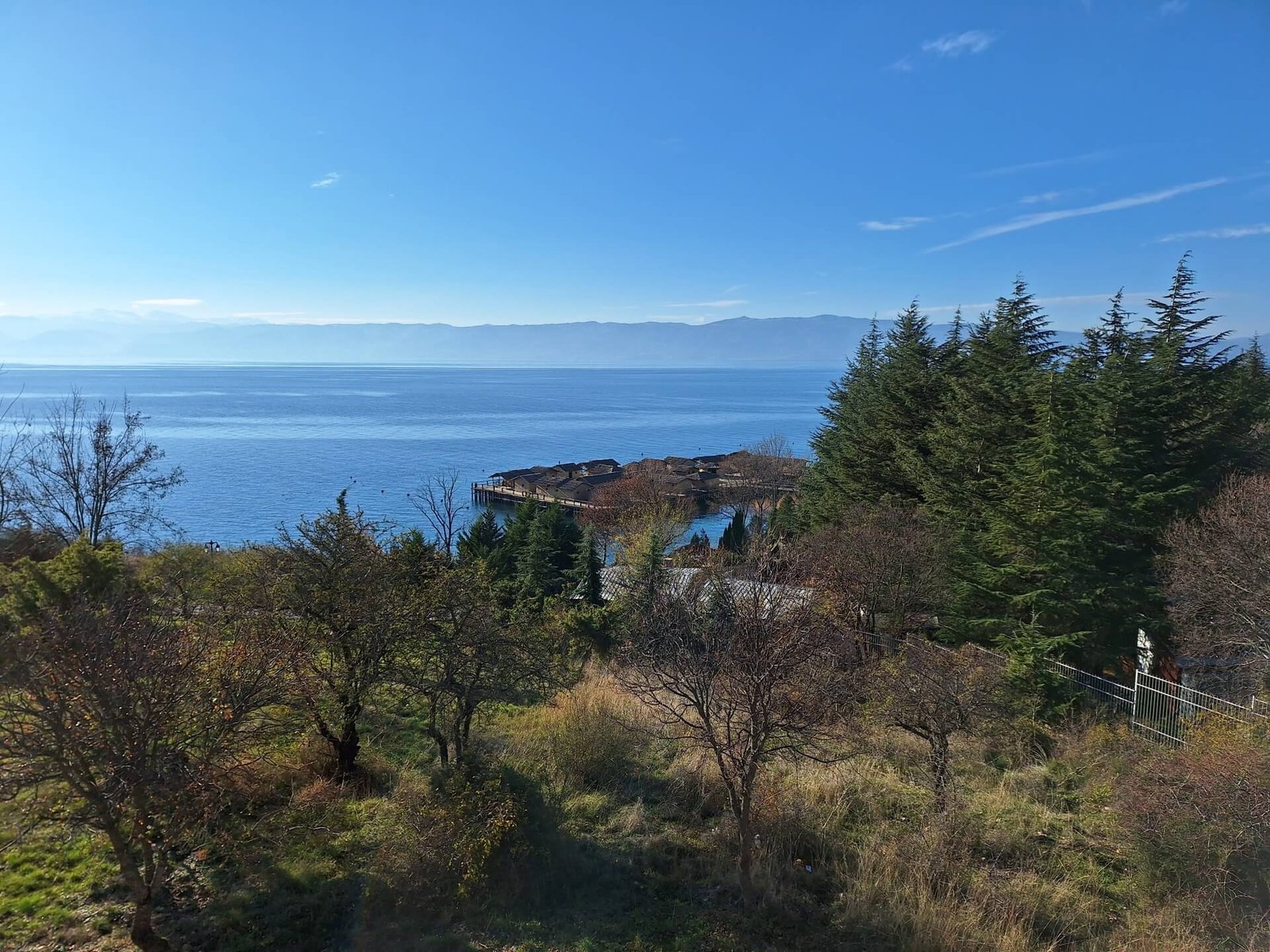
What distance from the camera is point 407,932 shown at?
666 cm

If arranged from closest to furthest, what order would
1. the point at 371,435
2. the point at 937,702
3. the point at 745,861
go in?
the point at 745,861
the point at 937,702
the point at 371,435

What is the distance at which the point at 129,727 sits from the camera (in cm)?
572

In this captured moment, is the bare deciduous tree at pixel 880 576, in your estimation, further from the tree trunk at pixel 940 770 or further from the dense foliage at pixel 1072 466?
the tree trunk at pixel 940 770

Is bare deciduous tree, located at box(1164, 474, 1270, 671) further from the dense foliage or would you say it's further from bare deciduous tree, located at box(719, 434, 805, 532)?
bare deciduous tree, located at box(719, 434, 805, 532)

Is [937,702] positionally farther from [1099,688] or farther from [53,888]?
[53,888]

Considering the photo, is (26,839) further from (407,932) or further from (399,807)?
(407,932)

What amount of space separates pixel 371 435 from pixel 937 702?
94999mm

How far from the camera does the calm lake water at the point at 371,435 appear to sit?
5341 cm

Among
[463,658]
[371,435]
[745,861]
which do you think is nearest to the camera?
[745,861]

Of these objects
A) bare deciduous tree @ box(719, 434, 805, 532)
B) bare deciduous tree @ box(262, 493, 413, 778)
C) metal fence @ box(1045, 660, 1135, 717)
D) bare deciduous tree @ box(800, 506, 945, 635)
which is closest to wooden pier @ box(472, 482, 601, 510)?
bare deciduous tree @ box(719, 434, 805, 532)

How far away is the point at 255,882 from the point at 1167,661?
17.0 m

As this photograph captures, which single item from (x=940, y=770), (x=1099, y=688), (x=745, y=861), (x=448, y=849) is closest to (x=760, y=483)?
(x=1099, y=688)

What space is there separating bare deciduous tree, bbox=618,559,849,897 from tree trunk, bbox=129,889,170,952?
4827 millimetres

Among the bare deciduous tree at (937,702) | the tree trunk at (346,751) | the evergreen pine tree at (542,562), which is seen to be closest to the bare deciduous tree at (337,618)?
the tree trunk at (346,751)
